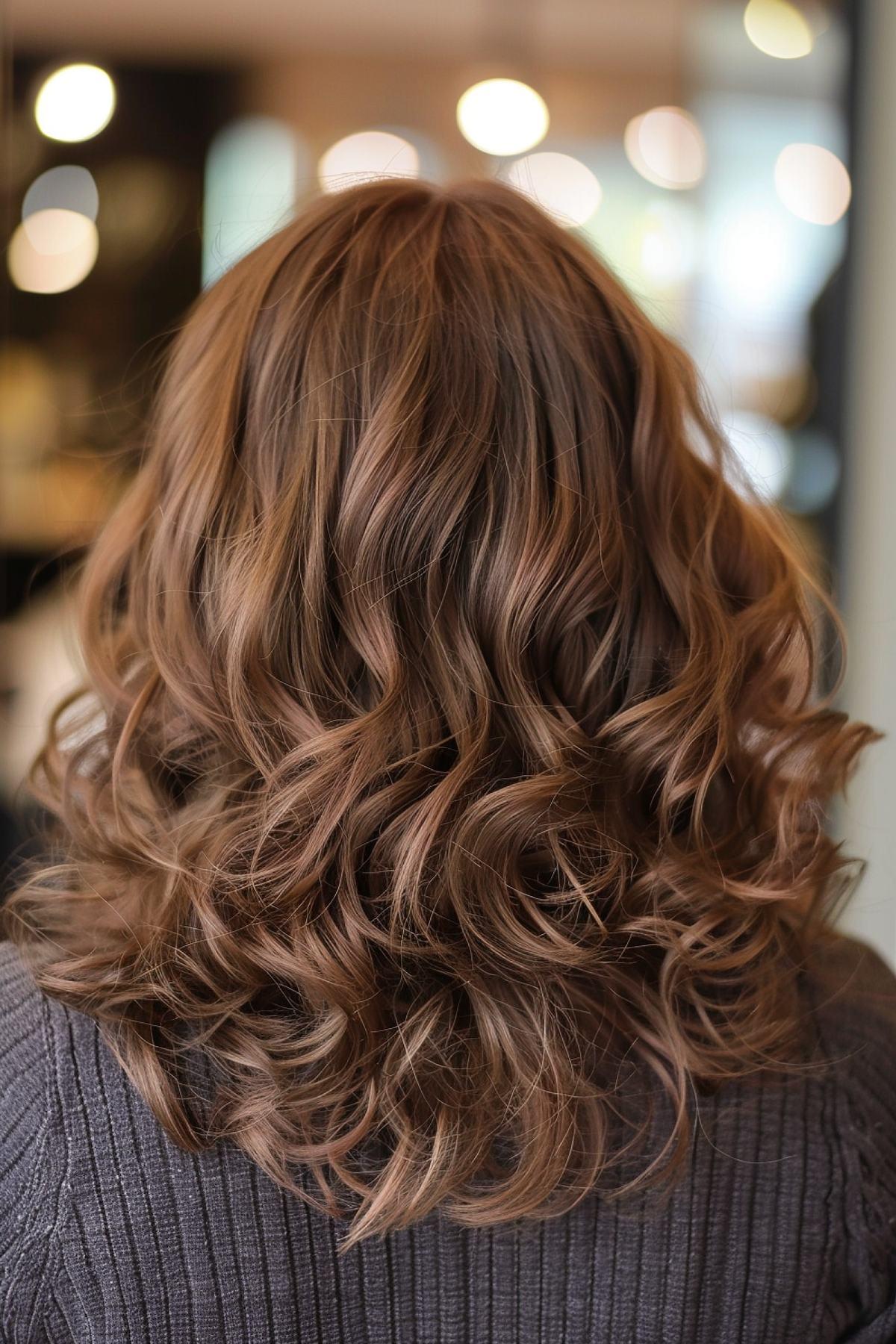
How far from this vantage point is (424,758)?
25.2 inches

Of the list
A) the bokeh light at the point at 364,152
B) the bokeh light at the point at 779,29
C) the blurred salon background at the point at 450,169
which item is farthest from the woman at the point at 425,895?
the bokeh light at the point at 779,29

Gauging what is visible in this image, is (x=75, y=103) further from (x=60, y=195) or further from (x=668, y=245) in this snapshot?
(x=668, y=245)

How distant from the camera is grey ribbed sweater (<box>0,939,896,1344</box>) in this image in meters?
0.63

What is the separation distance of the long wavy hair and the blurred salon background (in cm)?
144

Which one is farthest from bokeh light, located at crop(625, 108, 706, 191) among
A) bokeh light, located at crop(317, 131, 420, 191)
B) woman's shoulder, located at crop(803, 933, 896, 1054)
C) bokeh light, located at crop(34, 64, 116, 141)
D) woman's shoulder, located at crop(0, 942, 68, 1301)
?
woman's shoulder, located at crop(0, 942, 68, 1301)

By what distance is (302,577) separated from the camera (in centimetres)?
64

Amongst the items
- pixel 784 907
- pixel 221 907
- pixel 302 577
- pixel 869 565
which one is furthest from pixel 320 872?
pixel 869 565

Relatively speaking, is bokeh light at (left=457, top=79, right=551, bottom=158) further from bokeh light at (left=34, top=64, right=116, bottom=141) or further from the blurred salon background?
bokeh light at (left=34, top=64, right=116, bottom=141)

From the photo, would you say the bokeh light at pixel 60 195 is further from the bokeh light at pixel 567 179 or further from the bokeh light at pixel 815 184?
the bokeh light at pixel 815 184

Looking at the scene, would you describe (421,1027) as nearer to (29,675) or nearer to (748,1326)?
(748,1326)

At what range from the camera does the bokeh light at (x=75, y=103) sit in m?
2.05

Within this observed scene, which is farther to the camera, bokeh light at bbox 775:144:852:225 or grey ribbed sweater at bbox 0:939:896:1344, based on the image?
bokeh light at bbox 775:144:852:225

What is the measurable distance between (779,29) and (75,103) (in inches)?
50.5

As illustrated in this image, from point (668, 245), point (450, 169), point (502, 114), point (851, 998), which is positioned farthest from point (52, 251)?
point (851, 998)
